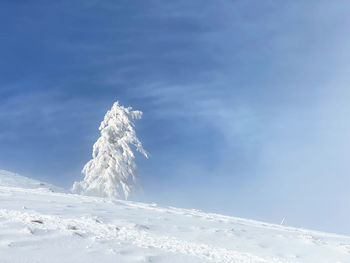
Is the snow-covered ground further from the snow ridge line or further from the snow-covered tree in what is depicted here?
the snow-covered tree

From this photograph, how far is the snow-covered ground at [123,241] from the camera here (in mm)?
5598

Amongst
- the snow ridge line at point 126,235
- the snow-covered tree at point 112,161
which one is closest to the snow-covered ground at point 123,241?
the snow ridge line at point 126,235

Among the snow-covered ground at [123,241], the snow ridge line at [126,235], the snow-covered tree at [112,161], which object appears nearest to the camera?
the snow-covered ground at [123,241]

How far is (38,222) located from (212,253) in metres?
4.07

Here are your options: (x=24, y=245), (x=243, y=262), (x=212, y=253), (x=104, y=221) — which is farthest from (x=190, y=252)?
(x=24, y=245)

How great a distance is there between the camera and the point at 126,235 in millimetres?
7359

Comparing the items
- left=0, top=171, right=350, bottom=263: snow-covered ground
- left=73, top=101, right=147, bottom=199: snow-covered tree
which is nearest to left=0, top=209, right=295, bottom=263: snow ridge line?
left=0, top=171, right=350, bottom=263: snow-covered ground

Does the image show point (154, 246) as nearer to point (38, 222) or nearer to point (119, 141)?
point (38, 222)

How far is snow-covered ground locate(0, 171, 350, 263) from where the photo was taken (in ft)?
18.4

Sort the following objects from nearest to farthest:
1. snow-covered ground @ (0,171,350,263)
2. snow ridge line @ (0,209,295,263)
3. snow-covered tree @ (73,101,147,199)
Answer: snow-covered ground @ (0,171,350,263), snow ridge line @ (0,209,295,263), snow-covered tree @ (73,101,147,199)

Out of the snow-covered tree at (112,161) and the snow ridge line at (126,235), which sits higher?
the snow-covered tree at (112,161)

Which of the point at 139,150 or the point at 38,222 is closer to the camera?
the point at 38,222

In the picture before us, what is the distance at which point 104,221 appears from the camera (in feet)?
27.4

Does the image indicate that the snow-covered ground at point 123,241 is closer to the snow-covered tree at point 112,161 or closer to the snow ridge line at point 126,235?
the snow ridge line at point 126,235
